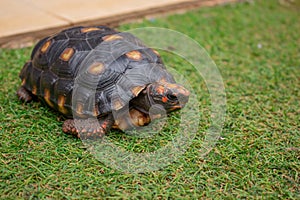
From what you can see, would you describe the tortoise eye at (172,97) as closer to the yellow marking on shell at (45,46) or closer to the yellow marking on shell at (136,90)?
the yellow marking on shell at (136,90)

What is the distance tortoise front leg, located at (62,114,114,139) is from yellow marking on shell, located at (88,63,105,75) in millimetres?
350

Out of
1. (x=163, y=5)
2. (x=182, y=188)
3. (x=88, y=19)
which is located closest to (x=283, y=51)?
(x=163, y=5)

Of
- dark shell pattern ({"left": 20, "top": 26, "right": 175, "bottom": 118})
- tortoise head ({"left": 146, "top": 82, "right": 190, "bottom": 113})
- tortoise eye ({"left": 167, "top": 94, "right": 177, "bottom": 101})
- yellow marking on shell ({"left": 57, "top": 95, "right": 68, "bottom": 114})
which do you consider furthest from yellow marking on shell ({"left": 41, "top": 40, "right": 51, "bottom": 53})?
tortoise eye ({"left": 167, "top": 94, "right": 177, "bottom": 101})

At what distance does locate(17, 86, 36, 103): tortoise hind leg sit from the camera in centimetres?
302

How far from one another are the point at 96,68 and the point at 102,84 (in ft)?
0.46

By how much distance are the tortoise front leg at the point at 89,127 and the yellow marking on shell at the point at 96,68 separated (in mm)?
350

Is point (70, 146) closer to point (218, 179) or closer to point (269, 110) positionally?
point (218, 179)

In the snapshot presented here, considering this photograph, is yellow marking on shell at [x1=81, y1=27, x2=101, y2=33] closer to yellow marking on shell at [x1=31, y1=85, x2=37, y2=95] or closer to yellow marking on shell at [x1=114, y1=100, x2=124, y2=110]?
yellow marking on shell at [x1=31, y1=85, x2=37, y2=95]

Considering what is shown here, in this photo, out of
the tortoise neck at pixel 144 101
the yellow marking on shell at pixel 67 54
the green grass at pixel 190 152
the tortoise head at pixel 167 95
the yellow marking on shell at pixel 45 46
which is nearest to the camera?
the green grass at pixel 190 152

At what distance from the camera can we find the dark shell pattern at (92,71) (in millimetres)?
2582

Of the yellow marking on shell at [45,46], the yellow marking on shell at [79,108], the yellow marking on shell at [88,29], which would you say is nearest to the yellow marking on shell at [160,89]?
the yellow marking on shell at [79,108]

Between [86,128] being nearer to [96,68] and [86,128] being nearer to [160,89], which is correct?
[96,68]

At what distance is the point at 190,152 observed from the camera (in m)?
2.60

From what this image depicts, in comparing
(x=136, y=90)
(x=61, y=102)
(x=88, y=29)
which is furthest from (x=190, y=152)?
(x=88, y=29)
